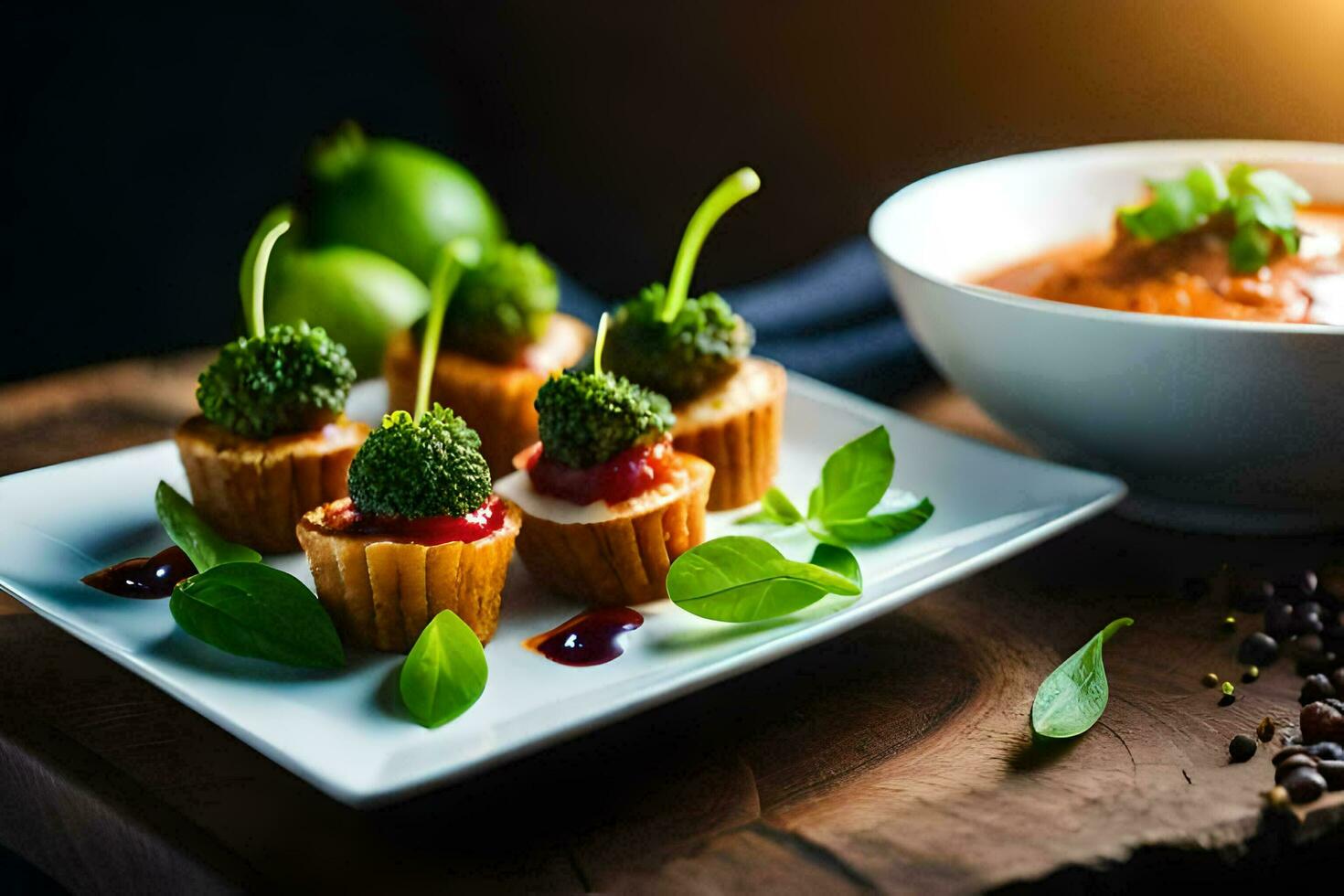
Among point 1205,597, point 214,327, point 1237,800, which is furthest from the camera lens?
point 214,327

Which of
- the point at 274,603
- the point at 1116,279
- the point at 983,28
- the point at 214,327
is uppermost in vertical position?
the point at 983,28

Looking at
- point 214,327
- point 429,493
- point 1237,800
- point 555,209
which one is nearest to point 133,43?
point 214,327

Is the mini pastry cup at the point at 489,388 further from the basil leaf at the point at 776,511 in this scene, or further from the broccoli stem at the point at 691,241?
the basil leaf at the point at 776,511

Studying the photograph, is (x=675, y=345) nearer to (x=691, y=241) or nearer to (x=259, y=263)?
(x=691, y=241)

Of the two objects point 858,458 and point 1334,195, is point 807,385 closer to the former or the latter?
point 858,458

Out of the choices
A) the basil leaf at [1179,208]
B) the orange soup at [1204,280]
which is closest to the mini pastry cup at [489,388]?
the orange soup at [1204,280]

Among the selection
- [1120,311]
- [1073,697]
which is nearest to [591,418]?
[1073,697]
